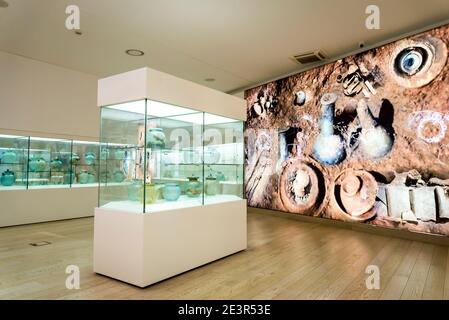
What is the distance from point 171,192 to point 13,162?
413cm

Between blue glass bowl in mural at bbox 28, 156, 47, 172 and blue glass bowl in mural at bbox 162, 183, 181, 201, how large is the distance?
4.04 meters

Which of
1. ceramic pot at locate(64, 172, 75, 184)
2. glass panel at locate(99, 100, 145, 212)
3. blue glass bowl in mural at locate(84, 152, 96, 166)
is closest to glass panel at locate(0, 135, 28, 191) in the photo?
ceramic pot at locate(64, 172, 75, 184)

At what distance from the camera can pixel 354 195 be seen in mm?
5133

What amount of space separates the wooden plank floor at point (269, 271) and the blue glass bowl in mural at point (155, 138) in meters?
1.31

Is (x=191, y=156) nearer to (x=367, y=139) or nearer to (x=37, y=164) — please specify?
(x=367, y=139)

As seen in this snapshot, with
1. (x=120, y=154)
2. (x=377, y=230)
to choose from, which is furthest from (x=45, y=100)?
(x=377, y=230)

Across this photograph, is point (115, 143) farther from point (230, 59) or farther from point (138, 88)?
point (230, 59)

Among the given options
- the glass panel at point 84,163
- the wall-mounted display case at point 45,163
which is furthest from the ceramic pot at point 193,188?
the wall-mounted display case at point 45,163

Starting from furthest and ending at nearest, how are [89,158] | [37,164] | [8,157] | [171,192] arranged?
[89,158]
[37,164]
[8,157]
[171,192]

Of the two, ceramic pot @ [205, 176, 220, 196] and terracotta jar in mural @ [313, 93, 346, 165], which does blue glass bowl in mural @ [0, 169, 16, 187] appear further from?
terracotta jar in mural @ [313, 93, 346, 165]

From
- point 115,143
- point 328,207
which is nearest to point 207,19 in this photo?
point 115,143

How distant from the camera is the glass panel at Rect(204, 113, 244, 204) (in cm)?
357

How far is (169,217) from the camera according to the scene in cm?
286

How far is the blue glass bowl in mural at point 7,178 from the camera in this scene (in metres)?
5.37
